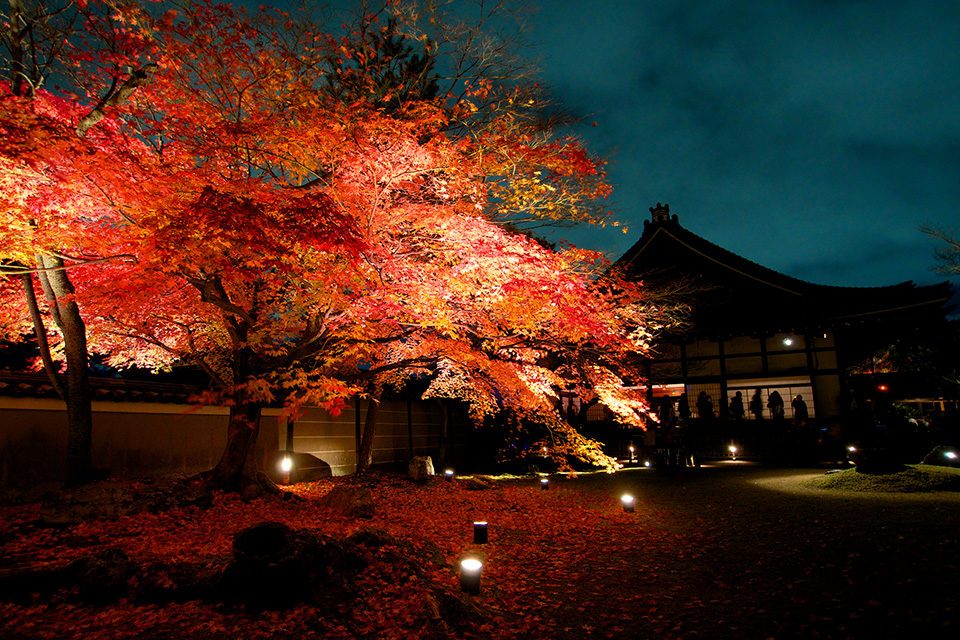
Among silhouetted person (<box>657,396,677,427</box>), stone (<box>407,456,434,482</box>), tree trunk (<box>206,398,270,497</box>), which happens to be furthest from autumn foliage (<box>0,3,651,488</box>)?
silhouetted person (<box>657,396,677,427</box>)

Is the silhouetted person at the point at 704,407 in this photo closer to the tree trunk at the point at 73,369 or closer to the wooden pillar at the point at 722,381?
the wooden pillar at the point at 722,381

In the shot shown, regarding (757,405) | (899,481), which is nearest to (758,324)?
(757,405)

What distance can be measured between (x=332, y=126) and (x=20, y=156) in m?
3.88

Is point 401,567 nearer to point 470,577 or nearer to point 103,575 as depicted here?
point 470,577

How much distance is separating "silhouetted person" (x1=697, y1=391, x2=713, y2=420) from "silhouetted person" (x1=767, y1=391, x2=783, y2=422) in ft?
7.07

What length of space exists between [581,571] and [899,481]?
363 inches

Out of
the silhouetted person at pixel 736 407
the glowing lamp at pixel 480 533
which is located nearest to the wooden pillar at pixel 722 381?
the silhouetted person at pixel 736 407

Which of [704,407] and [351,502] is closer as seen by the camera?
[351,502]

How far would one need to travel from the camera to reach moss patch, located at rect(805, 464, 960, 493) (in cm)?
1155

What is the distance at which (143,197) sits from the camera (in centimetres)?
729

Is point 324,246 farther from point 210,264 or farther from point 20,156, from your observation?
point 20,156

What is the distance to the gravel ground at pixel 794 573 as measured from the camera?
4969mm

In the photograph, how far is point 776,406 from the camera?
21578 millimetres

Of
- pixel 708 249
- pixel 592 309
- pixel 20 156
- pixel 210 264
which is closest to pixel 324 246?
pixel 210 264
